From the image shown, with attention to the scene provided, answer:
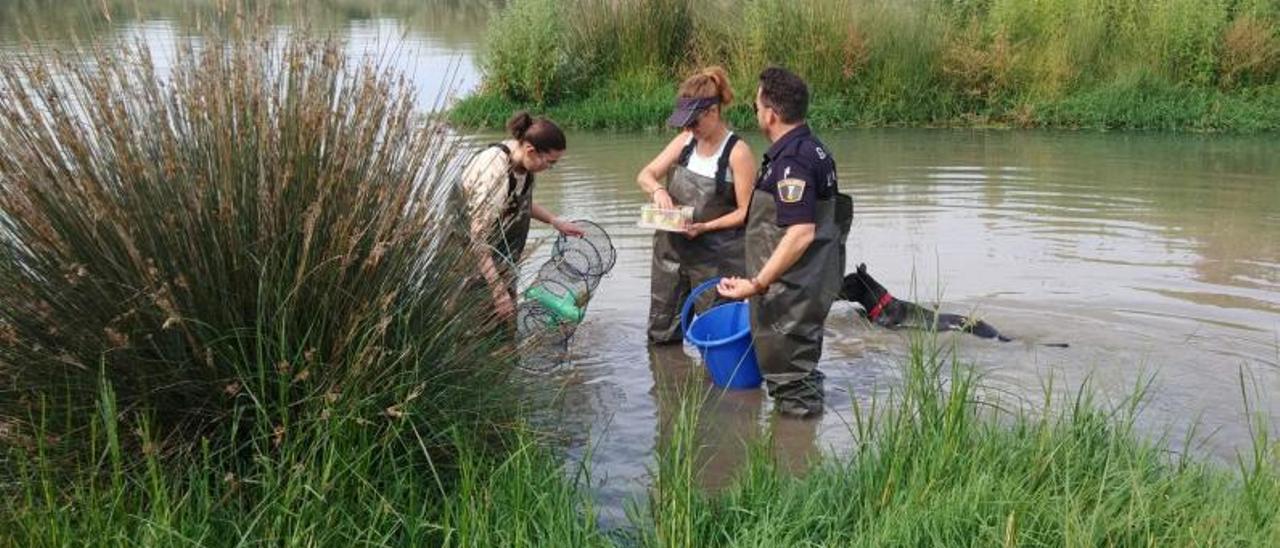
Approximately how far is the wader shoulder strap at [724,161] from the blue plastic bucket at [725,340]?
0.53 meters

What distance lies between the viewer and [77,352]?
4094mm

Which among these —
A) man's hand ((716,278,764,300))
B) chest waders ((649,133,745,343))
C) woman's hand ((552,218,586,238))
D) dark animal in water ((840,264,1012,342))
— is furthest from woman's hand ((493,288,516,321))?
dark animal in water ((840,264,1012,342))

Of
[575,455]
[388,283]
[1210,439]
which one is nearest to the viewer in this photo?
[388,283]

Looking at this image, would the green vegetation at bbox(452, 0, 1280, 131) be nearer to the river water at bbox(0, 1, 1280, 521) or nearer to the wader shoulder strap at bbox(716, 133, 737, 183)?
the river water at bbox(0, 1, 1280, 521)

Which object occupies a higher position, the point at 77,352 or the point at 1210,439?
the point at 77,352

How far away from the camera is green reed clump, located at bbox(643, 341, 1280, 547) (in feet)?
13.0

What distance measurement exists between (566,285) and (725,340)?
1027 millimetres

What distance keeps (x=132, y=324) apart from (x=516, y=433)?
1318mm

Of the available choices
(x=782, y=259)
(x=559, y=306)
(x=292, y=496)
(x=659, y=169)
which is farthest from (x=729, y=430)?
(x=292, y=496)

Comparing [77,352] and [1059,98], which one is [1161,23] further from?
[77,352]

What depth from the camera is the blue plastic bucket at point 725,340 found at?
6496 mm

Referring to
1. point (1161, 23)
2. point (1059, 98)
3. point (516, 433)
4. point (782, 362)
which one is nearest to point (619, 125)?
point (1059, 98)

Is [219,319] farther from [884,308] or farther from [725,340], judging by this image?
[884,308]

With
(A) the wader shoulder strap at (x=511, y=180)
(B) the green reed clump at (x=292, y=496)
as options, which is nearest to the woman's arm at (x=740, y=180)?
(A) the wader shoulder strap at (x=511, y=180)
